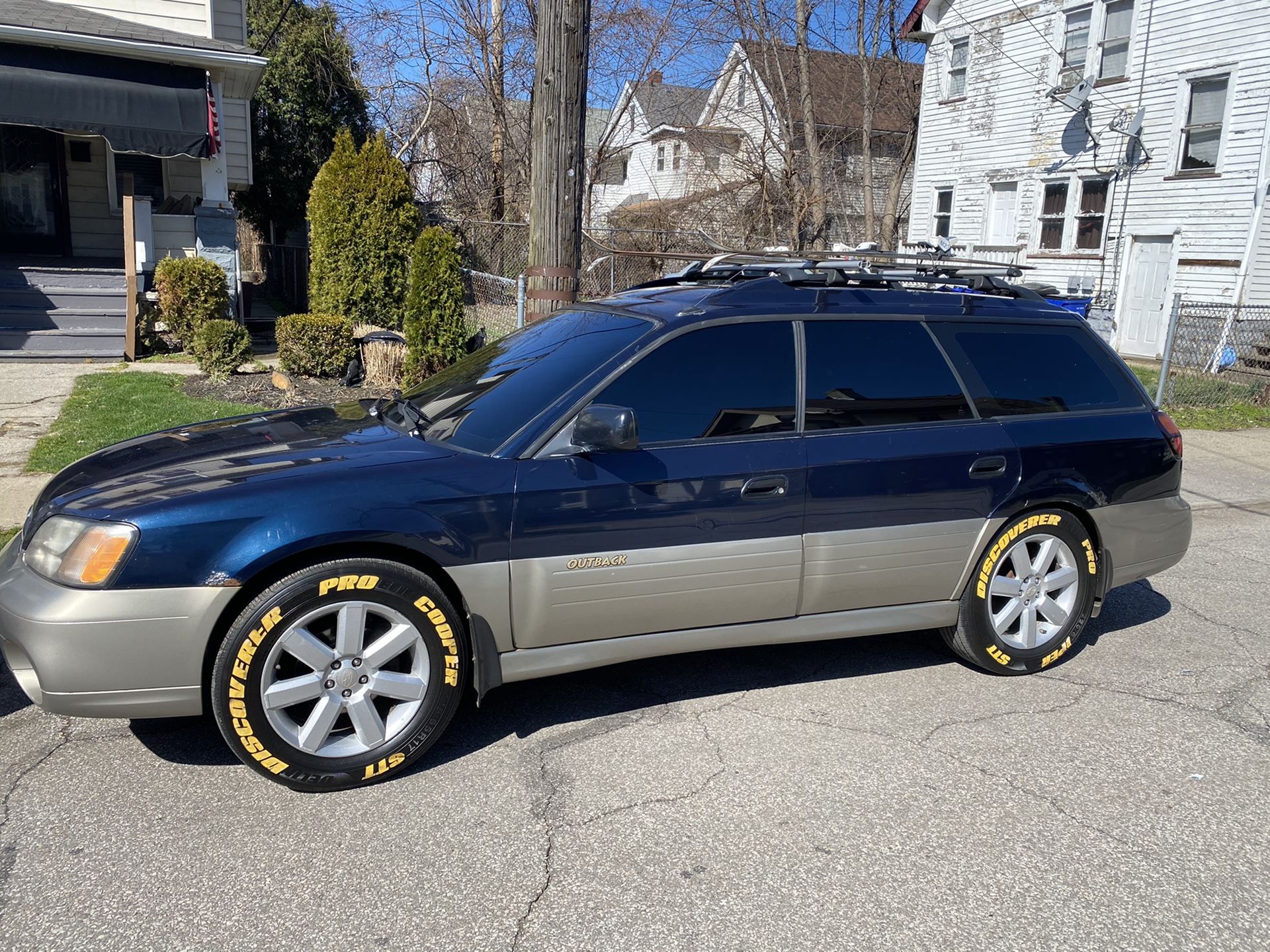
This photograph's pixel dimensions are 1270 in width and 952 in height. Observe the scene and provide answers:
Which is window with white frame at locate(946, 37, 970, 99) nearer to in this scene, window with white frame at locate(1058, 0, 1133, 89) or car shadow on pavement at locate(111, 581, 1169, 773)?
window with white frame at locate(1058, 0, 1133, 89)

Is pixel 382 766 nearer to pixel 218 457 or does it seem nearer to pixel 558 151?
pixel 218 457

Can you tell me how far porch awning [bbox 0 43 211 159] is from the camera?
11.5m

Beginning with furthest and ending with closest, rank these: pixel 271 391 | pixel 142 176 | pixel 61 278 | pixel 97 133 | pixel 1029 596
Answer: pixel 142 176 → pixel 61 278 → pixel 97 133 → pixel 271 391 → pixel 1029 596

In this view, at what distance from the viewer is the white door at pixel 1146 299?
1848 centimetres

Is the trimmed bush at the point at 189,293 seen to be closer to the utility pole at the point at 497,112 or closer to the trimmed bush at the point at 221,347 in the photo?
the trimmed bush at the point at 221,347

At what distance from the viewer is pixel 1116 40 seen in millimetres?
19344

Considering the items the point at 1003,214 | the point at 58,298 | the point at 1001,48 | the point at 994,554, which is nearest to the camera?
the point at 994,554

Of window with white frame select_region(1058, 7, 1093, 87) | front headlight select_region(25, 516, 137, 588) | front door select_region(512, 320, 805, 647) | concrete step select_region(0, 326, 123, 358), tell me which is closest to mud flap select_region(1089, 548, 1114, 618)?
front door select_region(512, 320, 805, 647)

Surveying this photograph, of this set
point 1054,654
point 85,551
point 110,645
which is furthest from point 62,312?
point 1054,654

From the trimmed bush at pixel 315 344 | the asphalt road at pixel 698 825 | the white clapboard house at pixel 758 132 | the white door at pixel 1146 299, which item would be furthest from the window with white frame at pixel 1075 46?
the asphalt road at pixel 698 825

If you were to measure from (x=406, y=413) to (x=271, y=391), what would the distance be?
638 cm

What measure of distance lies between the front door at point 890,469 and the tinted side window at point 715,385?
0.45 feet

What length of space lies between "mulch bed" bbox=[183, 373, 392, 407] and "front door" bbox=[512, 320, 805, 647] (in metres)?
6.33

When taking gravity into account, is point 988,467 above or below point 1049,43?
below
